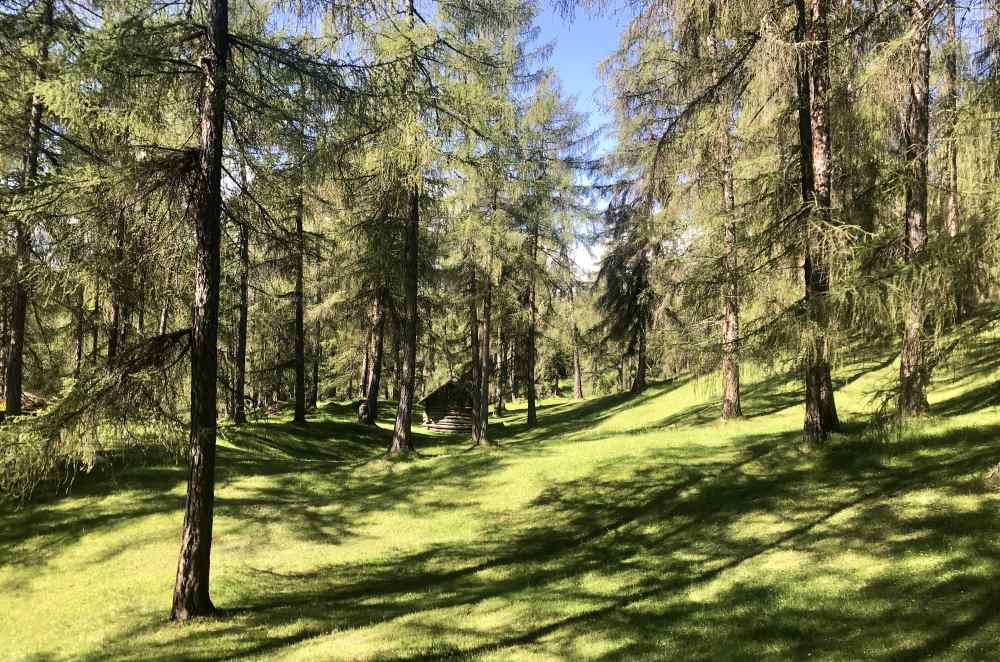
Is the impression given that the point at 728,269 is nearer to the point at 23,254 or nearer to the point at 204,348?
the point at 204,348

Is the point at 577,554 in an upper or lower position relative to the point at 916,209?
lower

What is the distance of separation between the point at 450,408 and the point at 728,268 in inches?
977

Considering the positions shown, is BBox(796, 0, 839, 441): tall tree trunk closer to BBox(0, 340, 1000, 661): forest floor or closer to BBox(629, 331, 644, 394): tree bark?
BBox(0, 340, 1000, 661): forest floor

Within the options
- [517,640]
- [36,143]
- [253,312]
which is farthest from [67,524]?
[253,312]

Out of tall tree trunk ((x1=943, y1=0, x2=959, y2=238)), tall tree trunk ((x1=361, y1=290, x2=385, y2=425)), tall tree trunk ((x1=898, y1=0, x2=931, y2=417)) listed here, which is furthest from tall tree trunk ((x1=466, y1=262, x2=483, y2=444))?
tall tree trunk ((x1=943, y1=0, x2=959, y2=238))

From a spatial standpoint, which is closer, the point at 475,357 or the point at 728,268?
the point at 728,268

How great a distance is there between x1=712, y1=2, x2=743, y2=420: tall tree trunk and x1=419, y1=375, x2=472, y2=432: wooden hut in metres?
18.8

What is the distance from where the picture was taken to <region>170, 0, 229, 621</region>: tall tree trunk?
8.11 metres

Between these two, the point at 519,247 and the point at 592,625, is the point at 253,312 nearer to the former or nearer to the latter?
the point at 519,247

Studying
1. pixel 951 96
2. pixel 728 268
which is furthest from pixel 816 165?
pixel 951 96

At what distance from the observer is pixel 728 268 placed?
404 inches

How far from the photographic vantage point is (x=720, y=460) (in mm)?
12391

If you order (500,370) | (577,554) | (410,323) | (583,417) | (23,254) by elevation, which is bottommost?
(577,554)

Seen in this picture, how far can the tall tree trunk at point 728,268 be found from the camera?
9.71 meters
